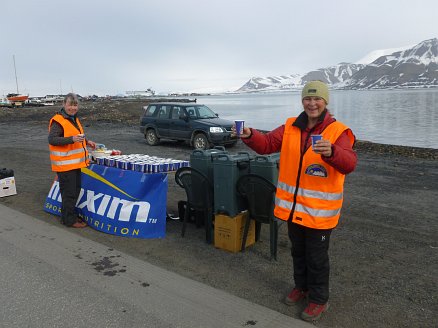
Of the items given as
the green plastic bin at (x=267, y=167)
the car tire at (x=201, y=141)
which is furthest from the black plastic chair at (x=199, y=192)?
the car tire at (x=201, y=141)

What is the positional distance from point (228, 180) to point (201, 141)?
10285mm

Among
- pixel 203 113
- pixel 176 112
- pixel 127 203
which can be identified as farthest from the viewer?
pixel 176 112

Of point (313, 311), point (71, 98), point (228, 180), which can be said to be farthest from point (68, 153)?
point (313, 311)

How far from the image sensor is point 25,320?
3.40m

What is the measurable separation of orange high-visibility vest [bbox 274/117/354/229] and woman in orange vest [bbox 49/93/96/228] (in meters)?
3.20

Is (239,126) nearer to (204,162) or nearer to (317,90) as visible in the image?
(317,90)

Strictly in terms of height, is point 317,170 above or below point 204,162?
above

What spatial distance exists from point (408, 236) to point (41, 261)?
15.5ft

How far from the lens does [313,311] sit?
11.3 ft

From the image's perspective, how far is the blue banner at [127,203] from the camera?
5.41m

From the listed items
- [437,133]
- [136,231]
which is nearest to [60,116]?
[136,231]

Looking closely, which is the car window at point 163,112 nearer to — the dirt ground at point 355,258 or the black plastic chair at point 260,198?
the dirt ground at point 355,258

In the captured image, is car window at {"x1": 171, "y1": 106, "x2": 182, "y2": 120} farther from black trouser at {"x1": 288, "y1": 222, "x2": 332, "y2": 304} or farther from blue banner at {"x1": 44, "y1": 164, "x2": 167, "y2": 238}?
black trouser at {"x1": 288, "y1": 222, "x2": 332, "y2": 304}

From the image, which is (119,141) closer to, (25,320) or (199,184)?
(199,184)
